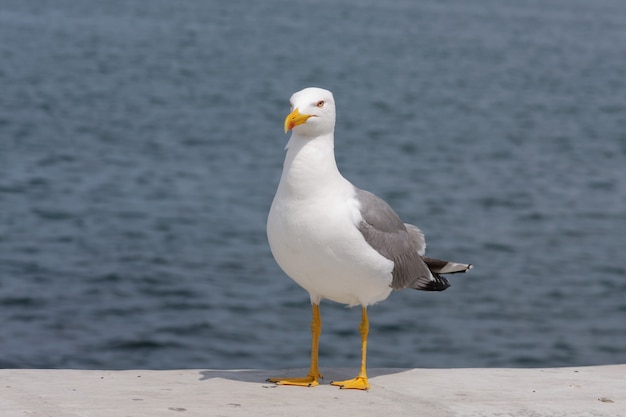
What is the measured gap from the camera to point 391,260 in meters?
6.96

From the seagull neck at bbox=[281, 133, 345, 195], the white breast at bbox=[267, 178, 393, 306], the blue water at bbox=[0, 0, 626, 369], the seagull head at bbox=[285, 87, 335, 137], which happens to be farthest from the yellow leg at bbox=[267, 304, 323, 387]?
the blue water at bbox=[0, 0, 626, 369]

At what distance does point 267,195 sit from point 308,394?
1504 cm

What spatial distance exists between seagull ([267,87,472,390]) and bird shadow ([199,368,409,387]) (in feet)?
0.93

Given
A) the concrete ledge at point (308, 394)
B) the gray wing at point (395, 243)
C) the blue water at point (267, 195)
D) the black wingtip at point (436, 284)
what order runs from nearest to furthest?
the concrete ledge at point (308, 394), the gray wing at point (395, 243), the black wingtip at point (436, 284), the blue water at point (267, 195)

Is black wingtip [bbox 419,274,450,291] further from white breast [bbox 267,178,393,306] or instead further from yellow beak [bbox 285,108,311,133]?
yellow beak [bbox 285,108,311,133]

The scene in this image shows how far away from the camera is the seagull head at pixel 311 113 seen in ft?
21.6

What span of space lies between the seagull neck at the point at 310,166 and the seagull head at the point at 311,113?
0.19 ft

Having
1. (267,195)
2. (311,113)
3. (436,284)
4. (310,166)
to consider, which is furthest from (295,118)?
(267,195)

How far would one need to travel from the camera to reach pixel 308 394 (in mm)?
6711

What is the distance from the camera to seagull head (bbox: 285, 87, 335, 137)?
6.59m

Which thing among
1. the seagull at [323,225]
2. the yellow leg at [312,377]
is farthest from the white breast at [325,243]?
the yellow leg at [312,377]

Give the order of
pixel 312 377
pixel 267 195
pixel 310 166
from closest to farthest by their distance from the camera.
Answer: pixel 310 166 < pixel 312 377 < pixel 267 195

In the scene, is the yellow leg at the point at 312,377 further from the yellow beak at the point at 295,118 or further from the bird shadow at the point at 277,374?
the yellow beak at the point at 295,118

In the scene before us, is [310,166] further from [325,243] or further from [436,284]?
[436,284]
